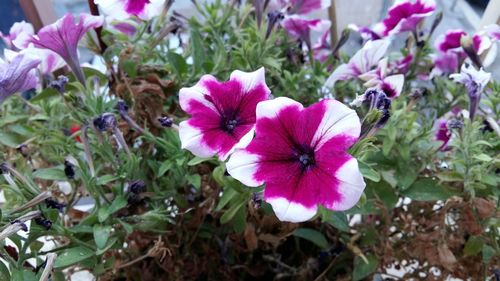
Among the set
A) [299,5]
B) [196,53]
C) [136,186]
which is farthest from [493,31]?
[136,186]

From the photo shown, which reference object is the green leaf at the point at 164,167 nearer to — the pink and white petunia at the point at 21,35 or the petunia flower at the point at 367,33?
the pink and white petunia at the point at 21,35

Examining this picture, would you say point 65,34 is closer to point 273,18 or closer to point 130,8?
point 130,8

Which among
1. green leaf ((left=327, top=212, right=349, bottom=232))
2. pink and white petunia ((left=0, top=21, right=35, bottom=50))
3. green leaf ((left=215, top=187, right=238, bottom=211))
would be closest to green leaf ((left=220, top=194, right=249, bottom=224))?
green leaf ((left=215, top=187, right=238, bottom=211))

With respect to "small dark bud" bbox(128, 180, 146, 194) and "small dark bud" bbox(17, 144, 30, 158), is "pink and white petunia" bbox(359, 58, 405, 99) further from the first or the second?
"small dark bud" bbox(17, 144, 30, 158)

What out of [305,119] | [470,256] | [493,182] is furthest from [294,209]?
[470,256]

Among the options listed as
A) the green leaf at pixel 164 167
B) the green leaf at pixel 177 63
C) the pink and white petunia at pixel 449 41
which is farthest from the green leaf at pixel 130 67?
the pink and white petunia at pixel 449 41

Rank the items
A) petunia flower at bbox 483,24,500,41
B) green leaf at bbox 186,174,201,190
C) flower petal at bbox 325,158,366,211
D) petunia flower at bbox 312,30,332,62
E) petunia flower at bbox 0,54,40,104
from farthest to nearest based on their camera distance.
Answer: petunia flower at bbox 312,30,332,62 < petunia flower at bbox 483,24,500,41 < green leaf at bbox 186,174,201,190 < petunia flower at bbox 0,54,40,104 < flower petal at bbox 325,158,366,211

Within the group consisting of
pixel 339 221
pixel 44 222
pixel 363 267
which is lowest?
pixel 363 267
